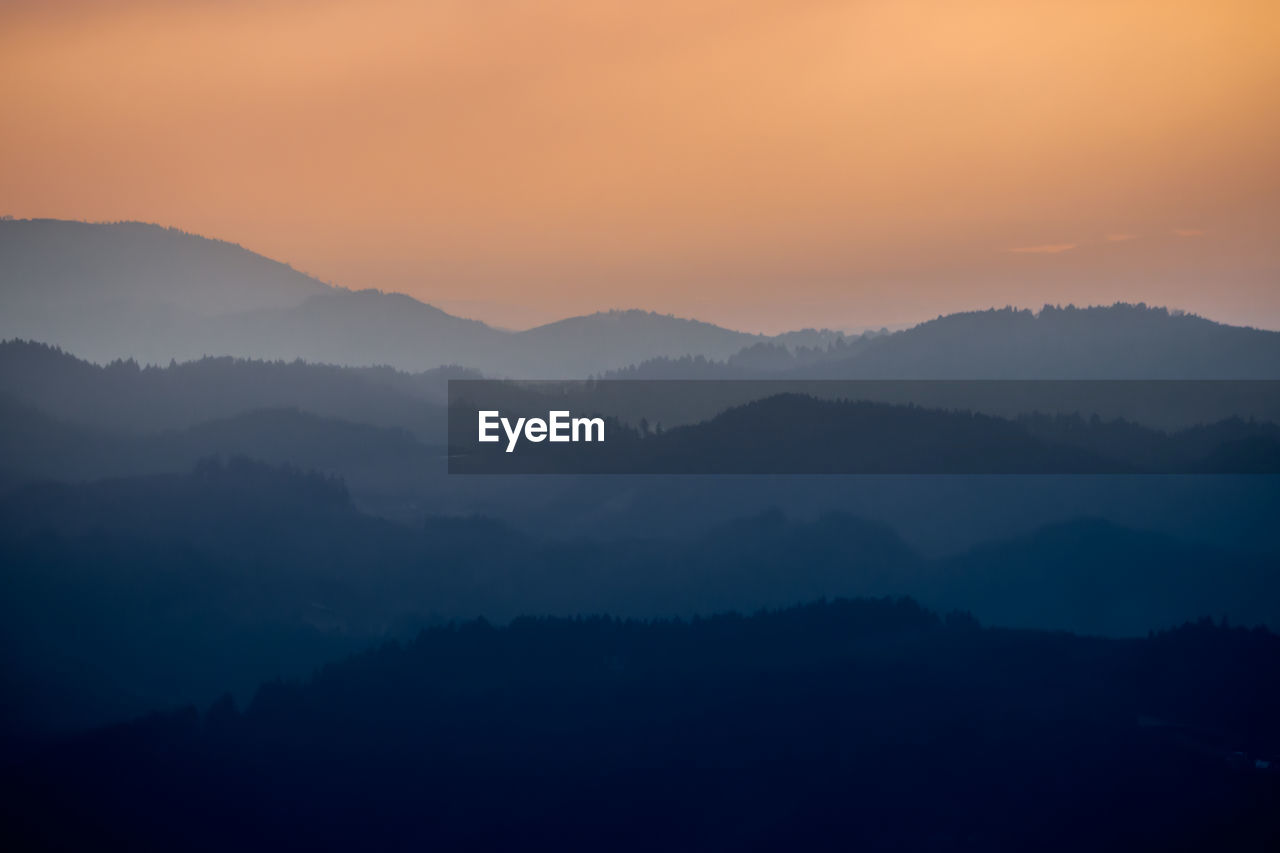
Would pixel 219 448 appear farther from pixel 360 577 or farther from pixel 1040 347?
pixel 1040 347

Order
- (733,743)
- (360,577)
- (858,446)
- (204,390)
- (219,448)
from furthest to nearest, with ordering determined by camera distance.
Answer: (858,446)
(733,743)
(360,577)
(219,448)
(204,390)

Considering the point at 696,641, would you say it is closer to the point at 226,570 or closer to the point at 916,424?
the point at 916,424

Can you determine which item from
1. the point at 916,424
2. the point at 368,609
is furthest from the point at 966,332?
the point at 368,609

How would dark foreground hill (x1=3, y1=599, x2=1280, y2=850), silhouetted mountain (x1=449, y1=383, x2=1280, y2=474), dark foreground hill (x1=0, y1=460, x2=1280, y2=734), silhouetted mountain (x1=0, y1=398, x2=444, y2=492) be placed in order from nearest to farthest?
silhouetted mountain (x1=0, y1=398, x2=444, y2=492) → dark foreground hill (x1=0, y1=460, x2=1280, y2=734) → dark foreground hill (x1=3, y1=599, x2=1280, y2=850) → silhouetted mountain (x1=449, y1=383, x2=1280, y2=474)

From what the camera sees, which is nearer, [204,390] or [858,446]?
[204,390]

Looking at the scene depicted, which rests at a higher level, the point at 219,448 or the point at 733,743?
the point at 219,448

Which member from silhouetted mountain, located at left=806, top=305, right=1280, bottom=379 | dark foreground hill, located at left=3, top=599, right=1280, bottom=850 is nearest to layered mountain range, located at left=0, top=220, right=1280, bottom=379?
silhouetted mountain, located at left=806, top=305, right=1280, bottom=379

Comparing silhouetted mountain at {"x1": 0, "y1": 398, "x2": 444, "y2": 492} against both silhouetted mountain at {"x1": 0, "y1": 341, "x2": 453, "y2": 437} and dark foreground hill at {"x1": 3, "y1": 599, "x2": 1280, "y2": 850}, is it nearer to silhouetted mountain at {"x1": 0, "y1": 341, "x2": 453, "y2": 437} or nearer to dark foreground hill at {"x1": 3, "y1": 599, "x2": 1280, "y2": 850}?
silhouetted mountain at {"x1": 0, "y1": 341, "x2": 453, "y2": 437}

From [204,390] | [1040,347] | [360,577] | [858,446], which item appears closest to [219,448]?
[204,390]
